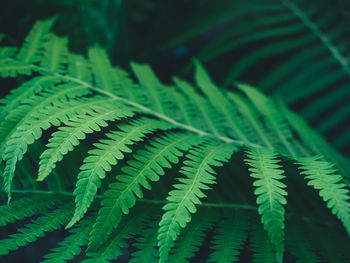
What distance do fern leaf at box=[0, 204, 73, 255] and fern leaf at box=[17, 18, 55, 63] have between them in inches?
24.5

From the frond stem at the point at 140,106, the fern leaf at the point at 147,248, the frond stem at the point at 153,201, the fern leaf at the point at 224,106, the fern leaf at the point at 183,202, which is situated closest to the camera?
the fern leaf at the point at 183,202

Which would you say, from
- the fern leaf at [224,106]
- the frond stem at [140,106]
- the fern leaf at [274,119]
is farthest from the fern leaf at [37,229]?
the fern leaf at [274,119]

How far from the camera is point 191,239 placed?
38.8 inches

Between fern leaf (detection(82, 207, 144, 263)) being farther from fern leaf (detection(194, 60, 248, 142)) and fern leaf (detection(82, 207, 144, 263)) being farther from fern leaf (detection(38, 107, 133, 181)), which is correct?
fern leaf (detection(194, 60, 248, 142))

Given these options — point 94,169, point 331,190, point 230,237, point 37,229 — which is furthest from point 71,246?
point 331,190

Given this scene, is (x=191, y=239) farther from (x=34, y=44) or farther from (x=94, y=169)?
(x=34, y=44)

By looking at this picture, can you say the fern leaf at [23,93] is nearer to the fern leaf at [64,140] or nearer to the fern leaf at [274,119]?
the fern leaf at [64,140]

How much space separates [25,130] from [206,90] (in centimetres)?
80

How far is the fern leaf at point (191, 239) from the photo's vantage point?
3.07 ft

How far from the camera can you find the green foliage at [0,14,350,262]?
868mm

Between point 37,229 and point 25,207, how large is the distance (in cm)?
10

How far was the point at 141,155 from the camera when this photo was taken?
3.34ft

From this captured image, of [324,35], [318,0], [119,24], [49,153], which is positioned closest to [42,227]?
[49,153]

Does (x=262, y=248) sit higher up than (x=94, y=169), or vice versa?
(x=94, y=169)
